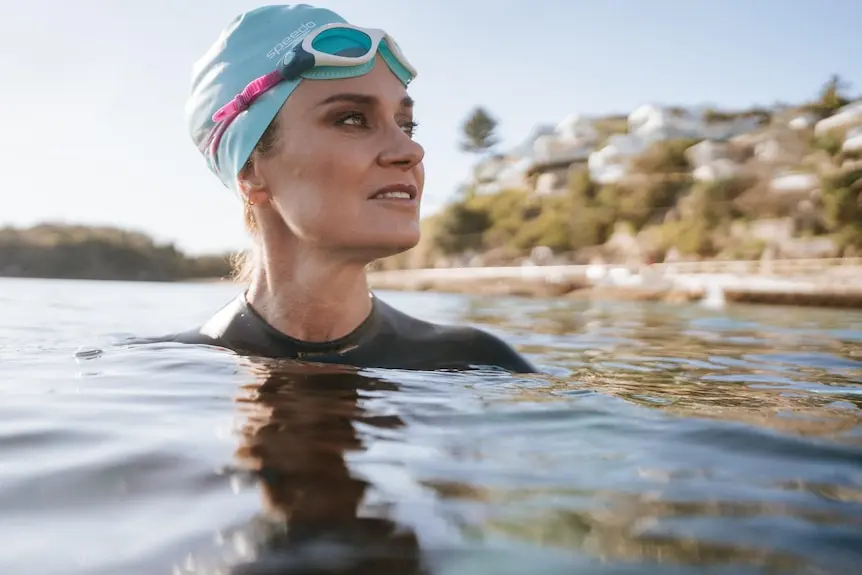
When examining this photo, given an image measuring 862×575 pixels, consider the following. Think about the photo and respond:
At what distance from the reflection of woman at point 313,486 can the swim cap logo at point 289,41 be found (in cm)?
171

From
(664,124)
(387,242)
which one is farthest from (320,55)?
(664,124)

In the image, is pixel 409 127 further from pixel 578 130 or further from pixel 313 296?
pixel 578 130

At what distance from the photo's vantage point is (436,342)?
3.67 metres

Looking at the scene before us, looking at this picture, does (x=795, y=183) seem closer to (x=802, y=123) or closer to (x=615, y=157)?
(x=802, y=123)

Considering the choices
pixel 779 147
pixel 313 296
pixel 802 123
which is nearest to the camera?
pixel 313 296

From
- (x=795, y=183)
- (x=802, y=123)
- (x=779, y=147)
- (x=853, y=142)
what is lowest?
(x=795, y=183)

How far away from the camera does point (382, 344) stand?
354 cm

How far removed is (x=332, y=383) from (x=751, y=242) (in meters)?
27.7

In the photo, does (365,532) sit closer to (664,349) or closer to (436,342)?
(436,342)

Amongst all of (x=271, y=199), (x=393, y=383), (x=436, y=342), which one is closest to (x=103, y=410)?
(x=393, y=383)

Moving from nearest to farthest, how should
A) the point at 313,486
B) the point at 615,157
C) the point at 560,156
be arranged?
the point at 313,486 < the point at 615,157 < the point at 560,156

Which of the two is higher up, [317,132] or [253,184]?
[317,132]

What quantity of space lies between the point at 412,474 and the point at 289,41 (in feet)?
8.42

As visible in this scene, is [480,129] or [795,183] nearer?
[795,183]
